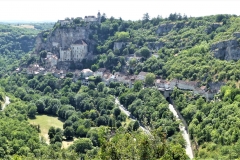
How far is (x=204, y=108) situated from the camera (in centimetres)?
4978

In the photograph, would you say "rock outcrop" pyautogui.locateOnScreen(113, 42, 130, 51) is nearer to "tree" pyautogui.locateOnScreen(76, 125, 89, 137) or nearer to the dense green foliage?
the dense green foliage

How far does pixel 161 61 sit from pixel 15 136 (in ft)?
140

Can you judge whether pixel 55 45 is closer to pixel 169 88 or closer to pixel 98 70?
pixel 98 70

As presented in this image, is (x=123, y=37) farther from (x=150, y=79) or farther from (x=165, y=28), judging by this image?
(x=150, y=79)

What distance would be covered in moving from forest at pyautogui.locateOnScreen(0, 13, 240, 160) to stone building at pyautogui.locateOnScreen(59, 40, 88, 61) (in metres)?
4.07

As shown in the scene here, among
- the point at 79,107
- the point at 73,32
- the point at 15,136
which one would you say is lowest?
the point at 79,107

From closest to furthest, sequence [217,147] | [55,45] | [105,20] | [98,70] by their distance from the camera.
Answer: [217,147] < [98,70] < [55,45] < [105,20]

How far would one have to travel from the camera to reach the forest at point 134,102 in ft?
112

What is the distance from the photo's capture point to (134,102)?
63562 mm

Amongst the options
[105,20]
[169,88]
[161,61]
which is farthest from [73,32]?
[169,88]

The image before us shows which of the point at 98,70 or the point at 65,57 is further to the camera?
the point at 65,57

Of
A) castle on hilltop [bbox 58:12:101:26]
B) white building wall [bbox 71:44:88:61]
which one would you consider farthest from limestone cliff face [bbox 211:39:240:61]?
castle on hilltop [bbox 58:12:101:26]

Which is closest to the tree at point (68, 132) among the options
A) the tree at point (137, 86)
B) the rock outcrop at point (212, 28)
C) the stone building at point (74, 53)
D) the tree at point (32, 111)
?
the tree at point (32, 111)

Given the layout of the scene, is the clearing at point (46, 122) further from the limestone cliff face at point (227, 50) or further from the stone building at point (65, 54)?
the limestone cliff face at point (227, 50)
